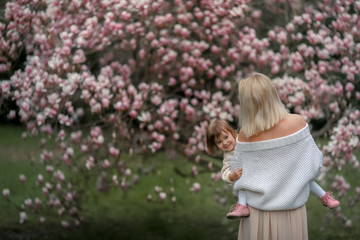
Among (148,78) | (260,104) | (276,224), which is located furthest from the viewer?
(148,78)

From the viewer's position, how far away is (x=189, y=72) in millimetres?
6199

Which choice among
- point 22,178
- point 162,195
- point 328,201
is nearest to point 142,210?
point 162,195

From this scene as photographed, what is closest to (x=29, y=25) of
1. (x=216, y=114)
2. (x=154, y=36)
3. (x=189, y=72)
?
(x=154, y=36)

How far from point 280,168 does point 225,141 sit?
0.41m

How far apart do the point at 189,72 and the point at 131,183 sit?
51.3 inches

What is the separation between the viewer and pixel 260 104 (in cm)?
341

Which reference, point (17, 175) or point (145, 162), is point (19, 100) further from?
point (145, 162)

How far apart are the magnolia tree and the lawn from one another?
0.09 m

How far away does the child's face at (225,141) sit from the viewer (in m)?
3.73

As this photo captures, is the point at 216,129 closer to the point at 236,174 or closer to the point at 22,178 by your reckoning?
the point at 236,174

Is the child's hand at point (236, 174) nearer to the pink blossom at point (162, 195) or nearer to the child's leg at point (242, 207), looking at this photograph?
the child's leg at point (242, 207)

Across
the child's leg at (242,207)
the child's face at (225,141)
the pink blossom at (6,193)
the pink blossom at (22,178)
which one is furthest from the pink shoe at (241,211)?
the pink blossom at (6,193)

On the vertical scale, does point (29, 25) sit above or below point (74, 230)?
above

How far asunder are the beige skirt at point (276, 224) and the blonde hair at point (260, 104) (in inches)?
21.4
